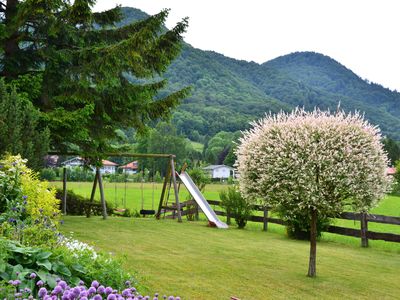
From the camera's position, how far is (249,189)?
9.34 metres

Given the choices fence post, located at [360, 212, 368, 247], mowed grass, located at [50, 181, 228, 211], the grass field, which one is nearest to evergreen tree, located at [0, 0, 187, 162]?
the grass field

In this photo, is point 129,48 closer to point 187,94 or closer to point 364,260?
point 187,94

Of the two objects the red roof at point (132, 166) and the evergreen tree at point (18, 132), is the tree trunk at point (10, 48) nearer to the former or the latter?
the evergreen tree at point (18, 132)

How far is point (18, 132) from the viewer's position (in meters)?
10.7

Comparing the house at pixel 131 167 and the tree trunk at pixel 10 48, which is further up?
the tree trunk at pixel 10 48

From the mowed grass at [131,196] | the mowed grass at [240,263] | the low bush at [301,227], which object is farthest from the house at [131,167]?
the low bush at [301,227]

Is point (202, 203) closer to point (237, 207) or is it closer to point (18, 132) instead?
point (237, 207)

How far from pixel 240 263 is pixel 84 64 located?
7443 millimetres

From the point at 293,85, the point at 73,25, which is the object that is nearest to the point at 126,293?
the point at 73,25

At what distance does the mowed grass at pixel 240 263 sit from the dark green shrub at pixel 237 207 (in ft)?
5.71

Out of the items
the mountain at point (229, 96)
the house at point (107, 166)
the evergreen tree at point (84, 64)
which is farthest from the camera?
the mountain at point (229, 96)

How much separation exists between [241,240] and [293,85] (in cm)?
15213

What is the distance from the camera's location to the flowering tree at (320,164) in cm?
851

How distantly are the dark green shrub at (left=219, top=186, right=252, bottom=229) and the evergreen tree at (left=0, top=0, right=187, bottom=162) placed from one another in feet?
13.0
